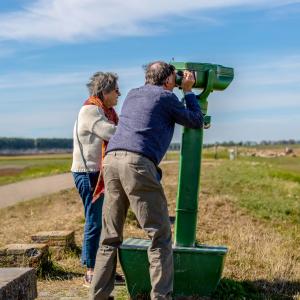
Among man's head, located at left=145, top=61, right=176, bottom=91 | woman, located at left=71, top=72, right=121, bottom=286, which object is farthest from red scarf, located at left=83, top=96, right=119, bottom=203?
man's head, located at left=145, top=61, right=176, bottom=91

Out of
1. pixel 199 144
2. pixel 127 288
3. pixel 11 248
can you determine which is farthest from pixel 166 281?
pixel 11 248

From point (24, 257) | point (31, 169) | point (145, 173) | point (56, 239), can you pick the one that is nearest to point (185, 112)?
point (145, 173)

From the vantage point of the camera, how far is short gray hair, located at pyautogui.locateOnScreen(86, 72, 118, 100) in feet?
20.4

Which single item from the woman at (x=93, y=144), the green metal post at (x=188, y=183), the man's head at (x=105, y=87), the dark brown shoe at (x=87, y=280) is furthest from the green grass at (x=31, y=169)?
the green metal post at (x=188, y=183)

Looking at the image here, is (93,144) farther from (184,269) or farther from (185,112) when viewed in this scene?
(184,269)

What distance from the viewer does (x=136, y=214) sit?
5.33 m

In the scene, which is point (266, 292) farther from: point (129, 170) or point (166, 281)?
point (129, 170)

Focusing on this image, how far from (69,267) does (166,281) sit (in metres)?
2.22

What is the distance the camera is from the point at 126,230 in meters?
9.83

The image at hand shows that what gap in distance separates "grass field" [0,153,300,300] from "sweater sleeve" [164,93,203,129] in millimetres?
1537

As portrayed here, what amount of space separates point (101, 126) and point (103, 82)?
1.31 feet

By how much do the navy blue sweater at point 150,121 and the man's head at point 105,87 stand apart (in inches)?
30.3

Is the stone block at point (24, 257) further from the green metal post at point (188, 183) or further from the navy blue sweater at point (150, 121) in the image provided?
the navy blue sweater at point (150, 121)

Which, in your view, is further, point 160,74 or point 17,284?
point 160,74
